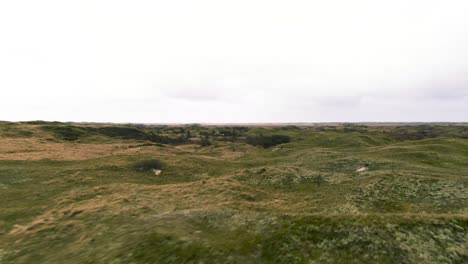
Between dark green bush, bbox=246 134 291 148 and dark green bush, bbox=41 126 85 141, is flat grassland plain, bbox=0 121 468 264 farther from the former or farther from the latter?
dark green bush, bbox=246 134 291 148

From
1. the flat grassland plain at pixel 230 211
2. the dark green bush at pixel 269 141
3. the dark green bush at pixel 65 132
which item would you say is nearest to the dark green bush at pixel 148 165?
the flat grassland plain at pixel 230 211

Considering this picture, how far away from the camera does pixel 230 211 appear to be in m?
27.2

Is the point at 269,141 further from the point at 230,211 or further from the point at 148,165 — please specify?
the point at 230,211

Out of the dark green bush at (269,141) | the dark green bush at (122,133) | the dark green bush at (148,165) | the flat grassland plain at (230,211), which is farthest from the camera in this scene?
the dark green bush at (122,133)

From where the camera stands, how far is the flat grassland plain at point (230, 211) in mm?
19078

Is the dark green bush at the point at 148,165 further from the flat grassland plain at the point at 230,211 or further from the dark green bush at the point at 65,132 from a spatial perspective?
the dark green bush at the point at 65,132

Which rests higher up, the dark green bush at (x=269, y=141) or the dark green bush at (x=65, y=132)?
the dark green bush at (x=65, y=132)

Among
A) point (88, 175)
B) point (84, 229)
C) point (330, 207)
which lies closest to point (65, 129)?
point (88, 175)

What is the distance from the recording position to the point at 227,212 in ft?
88.2

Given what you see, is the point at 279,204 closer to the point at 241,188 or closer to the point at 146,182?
the point at 241,188

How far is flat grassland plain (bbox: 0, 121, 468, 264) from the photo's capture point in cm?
1908

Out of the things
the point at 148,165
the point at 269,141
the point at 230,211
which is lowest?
the point at 269,141

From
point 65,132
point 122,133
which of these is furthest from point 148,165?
point 122,133

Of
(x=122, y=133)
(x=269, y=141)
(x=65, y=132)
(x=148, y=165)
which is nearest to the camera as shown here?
(x=148, y=165)
